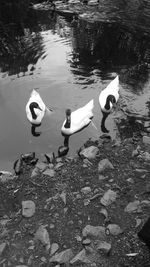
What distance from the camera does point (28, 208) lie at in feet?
28.3

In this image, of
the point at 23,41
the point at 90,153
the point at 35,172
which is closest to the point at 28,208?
the point at 35,172

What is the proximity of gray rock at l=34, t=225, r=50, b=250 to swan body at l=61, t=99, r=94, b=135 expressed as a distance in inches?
219

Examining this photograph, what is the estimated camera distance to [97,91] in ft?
52.1

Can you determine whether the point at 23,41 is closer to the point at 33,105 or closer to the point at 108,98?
the point at 33,105

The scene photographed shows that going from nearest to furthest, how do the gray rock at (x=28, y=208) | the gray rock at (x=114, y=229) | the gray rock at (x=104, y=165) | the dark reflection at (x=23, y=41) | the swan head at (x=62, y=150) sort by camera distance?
the gray rock at (x=114, y=229) → the gray rock at (x=28, y=208) → the gray rock at (x=104, y=165) → the swan head at (x=62, y=150) → the dark reflection at (x=23, y=41)

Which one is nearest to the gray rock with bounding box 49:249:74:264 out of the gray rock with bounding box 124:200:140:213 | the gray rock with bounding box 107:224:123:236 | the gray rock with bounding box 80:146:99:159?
the gray rock with bounding box 107:224:123:236

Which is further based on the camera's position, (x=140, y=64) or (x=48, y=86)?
(x=140, y=64)

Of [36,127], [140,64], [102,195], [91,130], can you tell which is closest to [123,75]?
[140,64]

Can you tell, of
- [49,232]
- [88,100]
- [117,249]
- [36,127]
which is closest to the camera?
[117,249]

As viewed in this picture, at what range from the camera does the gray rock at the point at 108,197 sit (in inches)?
339

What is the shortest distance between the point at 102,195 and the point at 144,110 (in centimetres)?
624

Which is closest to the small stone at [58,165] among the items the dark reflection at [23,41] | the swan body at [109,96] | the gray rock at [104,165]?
the gray rock at [104,165]

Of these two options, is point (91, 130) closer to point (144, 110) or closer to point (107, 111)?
point (107, 111)

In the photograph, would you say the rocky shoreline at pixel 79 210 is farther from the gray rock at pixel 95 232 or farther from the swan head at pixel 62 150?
the swan head at pixel 62 150
